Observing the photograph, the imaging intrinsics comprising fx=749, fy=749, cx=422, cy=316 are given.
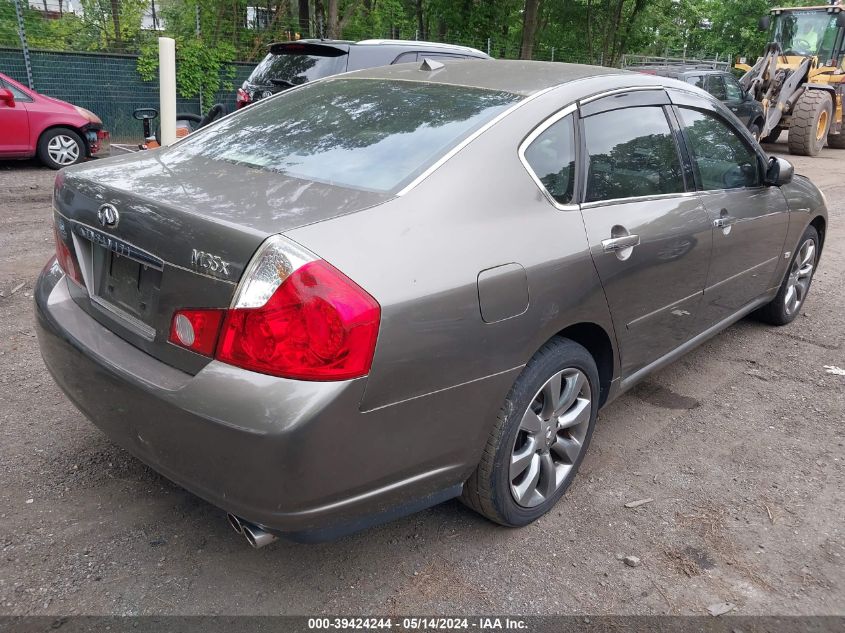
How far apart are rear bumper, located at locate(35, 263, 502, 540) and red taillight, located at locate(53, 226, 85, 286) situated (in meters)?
0.29

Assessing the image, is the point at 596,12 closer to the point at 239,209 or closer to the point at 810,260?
the point at 810,260

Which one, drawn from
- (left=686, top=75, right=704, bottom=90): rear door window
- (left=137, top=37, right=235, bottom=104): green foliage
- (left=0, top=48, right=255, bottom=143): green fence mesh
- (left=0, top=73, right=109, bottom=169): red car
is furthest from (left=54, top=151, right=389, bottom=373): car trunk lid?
(left=137, top=37, right=235, bottom=104): green foliage

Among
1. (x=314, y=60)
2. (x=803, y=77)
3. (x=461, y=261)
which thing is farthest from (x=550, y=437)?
(x=803, y=77)

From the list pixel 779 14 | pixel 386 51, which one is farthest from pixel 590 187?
pixel 779 14

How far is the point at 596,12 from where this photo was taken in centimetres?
2755

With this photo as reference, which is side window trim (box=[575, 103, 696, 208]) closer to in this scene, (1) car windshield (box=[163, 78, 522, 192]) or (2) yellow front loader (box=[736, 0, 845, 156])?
(1) car windshield (box=[163, 78, 522, 192])

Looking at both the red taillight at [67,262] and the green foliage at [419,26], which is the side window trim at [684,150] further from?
the green foliage at [419,26]

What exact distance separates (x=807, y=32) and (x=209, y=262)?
19032 millimetres

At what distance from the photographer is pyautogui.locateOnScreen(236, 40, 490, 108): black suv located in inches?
306

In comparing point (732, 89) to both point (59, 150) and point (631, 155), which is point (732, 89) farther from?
point (631, 155)

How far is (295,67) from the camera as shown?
807 centimetres

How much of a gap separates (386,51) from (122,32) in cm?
869

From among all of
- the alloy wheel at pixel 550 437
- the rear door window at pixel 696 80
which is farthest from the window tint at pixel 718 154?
the rear door window at pixel 696 80

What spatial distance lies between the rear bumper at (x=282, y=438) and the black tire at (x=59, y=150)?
909 centimetres
